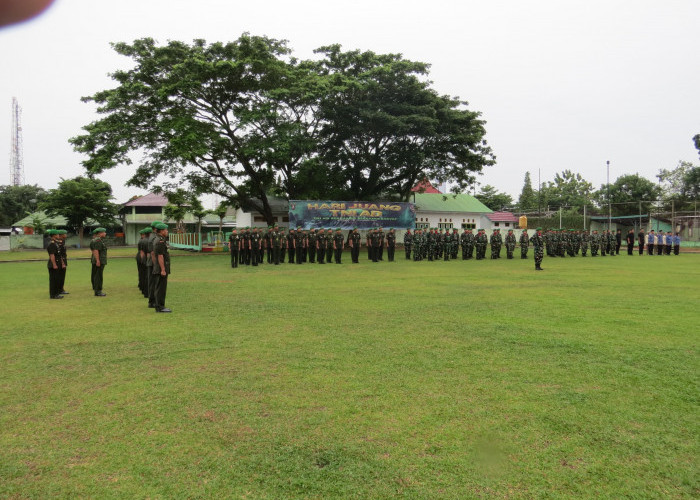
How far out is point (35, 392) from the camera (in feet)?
13.8

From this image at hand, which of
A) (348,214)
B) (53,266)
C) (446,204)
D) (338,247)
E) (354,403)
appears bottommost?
(354,403)

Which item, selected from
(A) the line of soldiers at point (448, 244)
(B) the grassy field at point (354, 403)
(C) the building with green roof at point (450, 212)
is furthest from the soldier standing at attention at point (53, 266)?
(C) the building with green roof at point (450, 212)

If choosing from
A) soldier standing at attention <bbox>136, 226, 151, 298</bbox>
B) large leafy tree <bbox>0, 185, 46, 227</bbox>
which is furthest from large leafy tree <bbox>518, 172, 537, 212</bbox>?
large leafy tree <bbox>0, 185, 46, 227</bbox>

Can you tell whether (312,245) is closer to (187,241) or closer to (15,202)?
(187,241)

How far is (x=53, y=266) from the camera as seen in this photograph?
10.0m

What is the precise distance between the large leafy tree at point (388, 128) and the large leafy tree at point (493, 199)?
86.7 feet

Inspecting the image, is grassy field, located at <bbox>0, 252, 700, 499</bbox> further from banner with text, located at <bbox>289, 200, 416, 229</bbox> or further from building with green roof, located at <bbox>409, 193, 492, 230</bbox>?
building with green roof, located at <bbox>409, 193, 492, 230</bbox>

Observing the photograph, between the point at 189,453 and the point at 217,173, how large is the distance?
26.6m

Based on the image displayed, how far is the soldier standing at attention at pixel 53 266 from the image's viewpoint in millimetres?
10010

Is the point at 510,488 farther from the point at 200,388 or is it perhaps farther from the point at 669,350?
the point at 669,350

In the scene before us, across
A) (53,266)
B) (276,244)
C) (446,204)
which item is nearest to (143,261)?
(53,266)

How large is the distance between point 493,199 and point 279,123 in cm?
3665

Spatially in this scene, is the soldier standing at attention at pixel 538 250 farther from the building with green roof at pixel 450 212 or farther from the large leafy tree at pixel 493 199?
the large leafy tree at pixel 493 199

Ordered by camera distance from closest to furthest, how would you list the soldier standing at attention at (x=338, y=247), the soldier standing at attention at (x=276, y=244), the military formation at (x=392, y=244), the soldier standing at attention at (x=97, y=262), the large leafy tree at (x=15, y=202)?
the soldier standing at attention at (x=97, y=262) < the military formation at (x=392, y=244) < the soldier standing at attention at (x=276, y=244) < the soldier standing at attention at (x=338, y=247) < the large leafy tree at (x=15, y=202)
